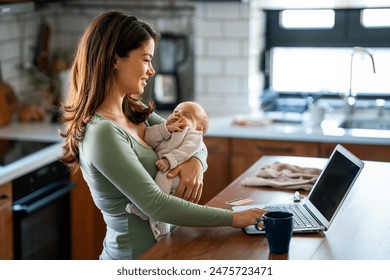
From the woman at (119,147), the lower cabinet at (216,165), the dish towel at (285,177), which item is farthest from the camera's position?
the lower cabinet at (216,165)

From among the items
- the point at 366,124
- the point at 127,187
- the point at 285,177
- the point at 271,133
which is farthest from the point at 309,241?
the point at 366,124

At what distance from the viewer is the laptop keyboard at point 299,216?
2.20m

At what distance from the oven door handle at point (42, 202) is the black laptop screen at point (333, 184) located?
153 cm

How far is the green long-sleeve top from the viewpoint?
207 centimetres

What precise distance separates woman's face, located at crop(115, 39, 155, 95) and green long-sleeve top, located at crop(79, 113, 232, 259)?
12cm

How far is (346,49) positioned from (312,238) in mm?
2616

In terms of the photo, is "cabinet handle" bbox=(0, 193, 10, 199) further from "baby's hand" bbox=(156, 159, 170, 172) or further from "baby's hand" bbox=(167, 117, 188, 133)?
"baby's hand" bbox=(156, 159, 170, 172)

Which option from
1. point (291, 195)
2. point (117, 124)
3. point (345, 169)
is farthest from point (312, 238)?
point (117, 124)

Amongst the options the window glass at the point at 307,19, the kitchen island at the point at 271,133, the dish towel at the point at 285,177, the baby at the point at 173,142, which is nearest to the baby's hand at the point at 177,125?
the baby at the point at 173,142

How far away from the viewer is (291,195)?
2562 millimetres

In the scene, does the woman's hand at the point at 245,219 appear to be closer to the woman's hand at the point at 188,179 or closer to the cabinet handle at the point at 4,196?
the woman's hand at the point at 188,179

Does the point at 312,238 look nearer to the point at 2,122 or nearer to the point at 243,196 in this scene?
the point at 243,196

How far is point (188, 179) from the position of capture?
2279mm
